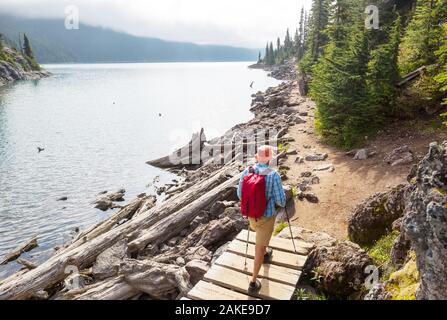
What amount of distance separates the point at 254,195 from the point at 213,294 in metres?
2.57

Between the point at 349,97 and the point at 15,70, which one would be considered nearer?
the point at 349,97

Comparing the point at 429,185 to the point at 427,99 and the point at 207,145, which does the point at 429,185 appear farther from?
the point at 207,145

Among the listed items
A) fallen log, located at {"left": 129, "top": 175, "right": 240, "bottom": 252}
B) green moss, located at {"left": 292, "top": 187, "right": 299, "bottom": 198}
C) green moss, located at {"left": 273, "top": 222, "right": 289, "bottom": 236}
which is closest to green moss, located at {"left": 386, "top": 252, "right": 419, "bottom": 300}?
green moss, located at {"left": 273, "top": 222, "right": 289, "bottom": 236}

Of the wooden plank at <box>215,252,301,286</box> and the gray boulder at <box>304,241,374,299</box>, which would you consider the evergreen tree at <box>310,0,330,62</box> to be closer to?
the gray boulder at <box>304,241,374,299</box>

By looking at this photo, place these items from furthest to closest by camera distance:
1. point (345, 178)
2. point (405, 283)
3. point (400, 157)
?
point (400, 157) → point (345, 178) → point (405, 283)

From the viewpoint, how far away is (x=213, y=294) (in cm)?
806

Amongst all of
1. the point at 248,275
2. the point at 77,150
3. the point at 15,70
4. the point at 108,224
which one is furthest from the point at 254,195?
the point at 15,70

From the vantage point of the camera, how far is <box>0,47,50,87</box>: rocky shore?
113 meters

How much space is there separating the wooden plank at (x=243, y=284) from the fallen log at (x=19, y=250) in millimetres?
13788

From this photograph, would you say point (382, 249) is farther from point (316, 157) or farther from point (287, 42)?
point (287, 42)

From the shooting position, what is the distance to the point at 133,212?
71.0 ft

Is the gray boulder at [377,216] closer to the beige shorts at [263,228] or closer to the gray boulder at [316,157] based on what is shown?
the beige shorts at [263,228]

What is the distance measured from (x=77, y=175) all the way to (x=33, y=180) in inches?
132
